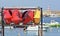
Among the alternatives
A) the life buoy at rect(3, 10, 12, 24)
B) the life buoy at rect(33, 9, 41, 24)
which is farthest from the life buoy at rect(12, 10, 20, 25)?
the life buoy at rect(33, 9, 41, 24)

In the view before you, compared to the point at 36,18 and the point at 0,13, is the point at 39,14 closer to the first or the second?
the point at 36,18

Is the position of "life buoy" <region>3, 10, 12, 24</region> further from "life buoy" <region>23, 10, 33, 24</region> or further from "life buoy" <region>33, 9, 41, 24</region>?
"life buoy" <region>33, 9, 41, 24</region>

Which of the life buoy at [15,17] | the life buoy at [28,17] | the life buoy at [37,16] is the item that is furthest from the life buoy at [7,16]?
the life buoy at [37,16]

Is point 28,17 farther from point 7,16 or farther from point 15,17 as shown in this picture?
point 7,16

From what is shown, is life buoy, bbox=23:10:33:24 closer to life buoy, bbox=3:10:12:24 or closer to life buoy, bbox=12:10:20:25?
life buoy, bbox=12:10:20:25

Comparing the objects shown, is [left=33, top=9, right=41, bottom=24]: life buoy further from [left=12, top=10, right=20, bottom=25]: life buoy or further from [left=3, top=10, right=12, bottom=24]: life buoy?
[left=3, top=10, right=12, bottom=24]: life buoy

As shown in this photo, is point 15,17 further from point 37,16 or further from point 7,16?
point 37,16

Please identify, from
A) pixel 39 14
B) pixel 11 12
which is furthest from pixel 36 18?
pixel 11 12

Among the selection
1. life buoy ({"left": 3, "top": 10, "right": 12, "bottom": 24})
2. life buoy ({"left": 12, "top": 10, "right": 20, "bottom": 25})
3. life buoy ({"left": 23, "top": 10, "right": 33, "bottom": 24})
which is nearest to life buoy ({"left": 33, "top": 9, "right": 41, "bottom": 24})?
life buoy ({"left": 23, "top": 10, "right": 33, "bottom": 24})

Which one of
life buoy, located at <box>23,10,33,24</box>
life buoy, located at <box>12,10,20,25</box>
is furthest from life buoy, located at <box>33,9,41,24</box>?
life buoy, located at <box>12,10,20,25</box>

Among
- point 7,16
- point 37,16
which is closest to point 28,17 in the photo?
point 37,16

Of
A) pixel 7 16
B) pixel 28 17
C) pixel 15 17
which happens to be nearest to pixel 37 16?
pixel 28 17

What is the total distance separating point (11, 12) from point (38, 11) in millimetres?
605

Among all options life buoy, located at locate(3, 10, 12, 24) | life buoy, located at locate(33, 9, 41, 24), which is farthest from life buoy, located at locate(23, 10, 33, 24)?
life buoy, located at locate(3, 10, 12, 24)
